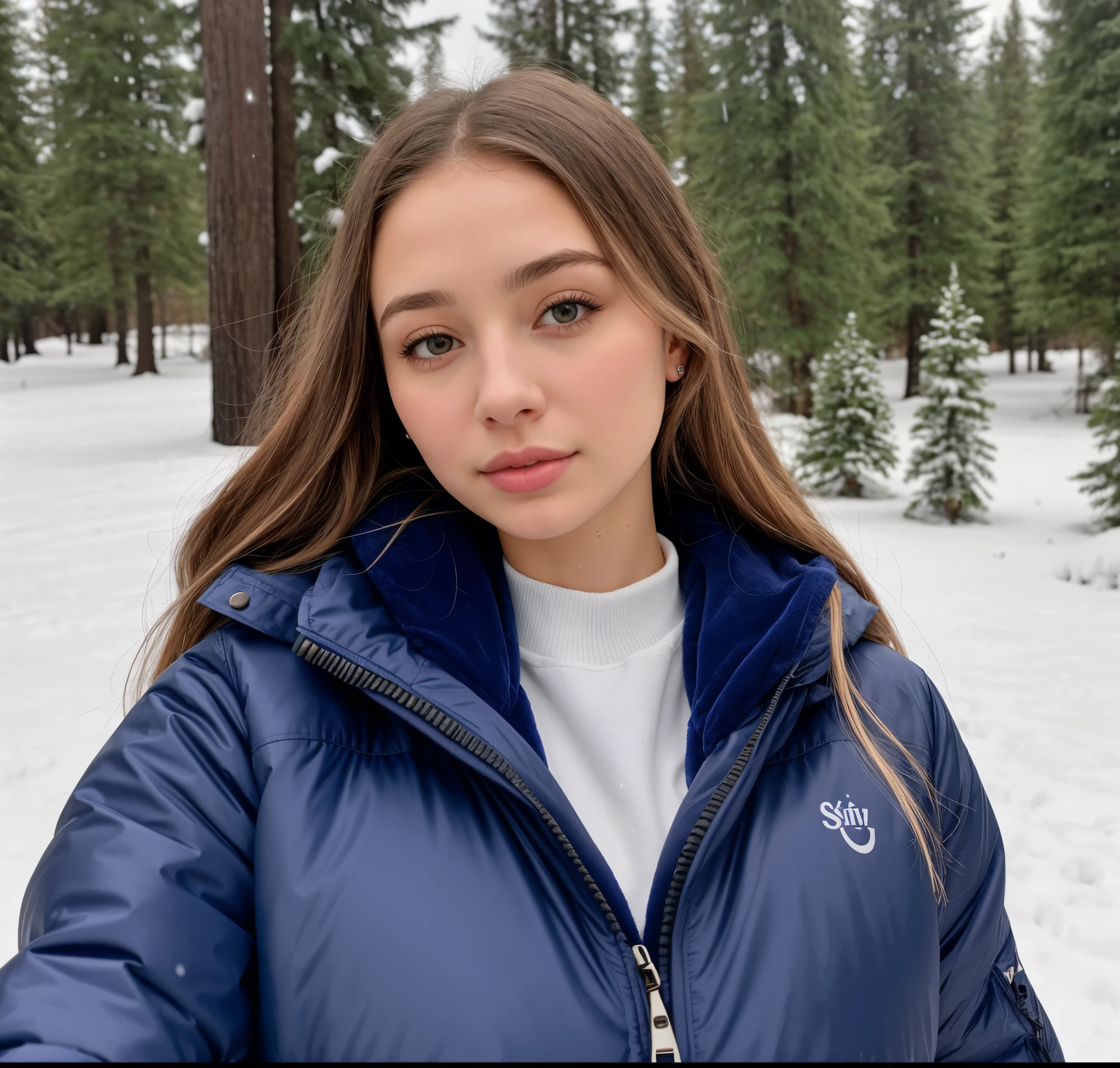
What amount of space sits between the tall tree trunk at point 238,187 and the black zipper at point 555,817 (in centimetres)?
735

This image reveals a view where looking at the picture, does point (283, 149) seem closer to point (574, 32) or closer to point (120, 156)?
point (574, 32)

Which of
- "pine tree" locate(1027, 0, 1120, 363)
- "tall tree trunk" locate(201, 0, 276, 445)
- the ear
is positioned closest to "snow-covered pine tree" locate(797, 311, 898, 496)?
"tall tree trunk" locate(201, 0, 276, 445)

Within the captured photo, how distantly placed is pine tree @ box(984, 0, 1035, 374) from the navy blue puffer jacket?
31.2 m

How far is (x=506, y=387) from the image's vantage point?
1400mm

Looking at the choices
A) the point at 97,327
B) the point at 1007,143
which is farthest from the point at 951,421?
the point at 97,327

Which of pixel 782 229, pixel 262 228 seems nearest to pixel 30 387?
pixel 262 228

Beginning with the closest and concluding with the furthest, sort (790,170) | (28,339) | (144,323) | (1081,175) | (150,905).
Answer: (150,905), (1081,175), (790,170), (144,323), (28,339)

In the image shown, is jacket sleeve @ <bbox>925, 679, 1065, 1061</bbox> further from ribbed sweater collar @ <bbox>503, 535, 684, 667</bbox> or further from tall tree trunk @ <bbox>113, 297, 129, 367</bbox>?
tall tree trunk @ <bbox>113, 297, 129, 367</bbox>

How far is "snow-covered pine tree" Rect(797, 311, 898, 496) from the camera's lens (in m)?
14.1

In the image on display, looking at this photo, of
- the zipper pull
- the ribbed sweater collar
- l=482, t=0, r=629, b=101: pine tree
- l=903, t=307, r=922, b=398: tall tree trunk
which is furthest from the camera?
l=903, t=307, r=922, b=398: tall tree trunk

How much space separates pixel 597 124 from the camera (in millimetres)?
1571

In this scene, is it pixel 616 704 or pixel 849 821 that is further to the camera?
pixel 616 704

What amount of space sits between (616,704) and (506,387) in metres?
0.58

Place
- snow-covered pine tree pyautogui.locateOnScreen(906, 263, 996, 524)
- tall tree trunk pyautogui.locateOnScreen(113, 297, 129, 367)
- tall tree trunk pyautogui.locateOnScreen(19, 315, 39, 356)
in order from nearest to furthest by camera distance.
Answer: snow-covered pine tree pyautogui.locateOnScreen(906, 263, 996, 524) < tall tree trunk pyautogui.locateOnScreen(113, 297, 129, 367) < tall tree trunk pyautogui.locateOnScreen(19, 315, 39, 356)
